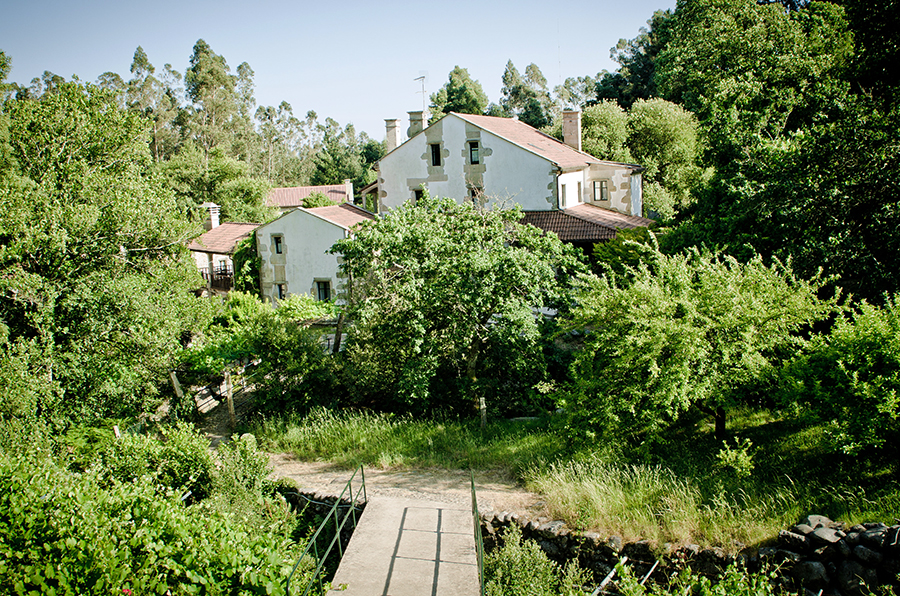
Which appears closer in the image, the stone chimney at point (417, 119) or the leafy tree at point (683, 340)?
the leafy tree at point (683, 340)

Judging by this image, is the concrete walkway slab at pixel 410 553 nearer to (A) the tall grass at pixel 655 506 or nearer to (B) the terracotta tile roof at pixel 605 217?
(A) the tall grass at pixel 655 506

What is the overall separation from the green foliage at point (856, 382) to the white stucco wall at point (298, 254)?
71.5 ft

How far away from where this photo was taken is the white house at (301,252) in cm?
2844

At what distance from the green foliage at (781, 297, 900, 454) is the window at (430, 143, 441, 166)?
72.9 ft

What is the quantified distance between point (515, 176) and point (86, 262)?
18239mm

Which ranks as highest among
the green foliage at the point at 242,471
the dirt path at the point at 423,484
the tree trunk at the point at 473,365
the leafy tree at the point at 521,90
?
the leafy tree at the point at 521,90

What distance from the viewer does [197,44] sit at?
67750 mm

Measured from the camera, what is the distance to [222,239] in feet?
116

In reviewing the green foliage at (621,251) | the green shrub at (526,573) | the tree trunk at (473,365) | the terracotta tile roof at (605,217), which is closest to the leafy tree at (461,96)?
the terracotta tile roof at (605,217)

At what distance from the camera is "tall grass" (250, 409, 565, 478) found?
12180 millimetres

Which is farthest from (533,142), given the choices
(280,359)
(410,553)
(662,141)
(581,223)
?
(410,553)

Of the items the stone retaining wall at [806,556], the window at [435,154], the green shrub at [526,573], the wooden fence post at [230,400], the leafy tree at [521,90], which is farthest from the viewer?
the leafy tree at [521,90]

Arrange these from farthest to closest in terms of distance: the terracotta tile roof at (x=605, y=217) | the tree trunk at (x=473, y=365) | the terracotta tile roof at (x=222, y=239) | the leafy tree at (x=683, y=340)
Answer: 1. the terracotta tile roof at (x=222, y=239)
2. the terracotta tile roof at (x=605, y=217)
3. the tree trunk at (x=473, y=365)
4. the leafy tree at (x=683, y=340)

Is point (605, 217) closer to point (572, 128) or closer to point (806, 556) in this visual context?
point (572, 128)
